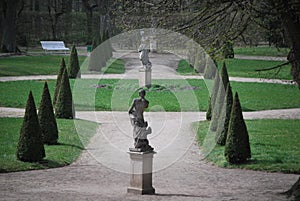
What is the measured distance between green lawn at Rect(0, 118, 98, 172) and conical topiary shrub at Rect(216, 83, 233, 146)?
338cm

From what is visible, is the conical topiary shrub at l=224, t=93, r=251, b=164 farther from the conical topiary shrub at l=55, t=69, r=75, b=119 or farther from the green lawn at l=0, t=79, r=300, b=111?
the green lawn at l=0, t=79, r=300, b=111

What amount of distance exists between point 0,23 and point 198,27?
41153 mm

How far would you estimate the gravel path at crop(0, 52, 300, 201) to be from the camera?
37.7ft

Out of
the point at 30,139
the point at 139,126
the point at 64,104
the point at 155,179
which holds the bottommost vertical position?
the point at 155,179

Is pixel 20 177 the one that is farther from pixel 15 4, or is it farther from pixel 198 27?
pixel 15 4

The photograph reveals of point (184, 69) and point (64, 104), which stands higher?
point (64, 104)

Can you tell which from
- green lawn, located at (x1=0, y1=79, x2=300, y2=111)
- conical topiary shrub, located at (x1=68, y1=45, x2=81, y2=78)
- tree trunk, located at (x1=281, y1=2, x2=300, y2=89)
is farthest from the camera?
conical topiary shrub, located at (x1=68, y1=45, x2=81, y2=78)

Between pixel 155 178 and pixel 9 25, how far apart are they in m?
36.9

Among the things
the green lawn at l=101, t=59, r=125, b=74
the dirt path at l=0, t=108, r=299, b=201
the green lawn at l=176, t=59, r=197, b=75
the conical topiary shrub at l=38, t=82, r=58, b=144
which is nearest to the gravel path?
the dirt path at l=0, t=108, r=299, b=201

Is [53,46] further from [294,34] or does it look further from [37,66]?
[294,34]

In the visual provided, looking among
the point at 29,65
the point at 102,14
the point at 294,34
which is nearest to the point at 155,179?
the point at 294,34

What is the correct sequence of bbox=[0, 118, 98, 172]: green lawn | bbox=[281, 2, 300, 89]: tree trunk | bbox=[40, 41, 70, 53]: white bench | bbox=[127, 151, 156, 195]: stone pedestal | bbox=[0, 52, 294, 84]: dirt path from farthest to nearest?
1. bbox=[40, 41, 70, 53]: white bench
2. bbox=[0, 52, 294, 84]: dirt path
3. bbox=[0, 118, 98, 172]: green lawn
4. bbox=[127, 151, 156, 195]: stone pedestal
5. bbox=[281, 2, 300, 89]: tree trunk

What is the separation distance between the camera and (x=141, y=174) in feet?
38.0

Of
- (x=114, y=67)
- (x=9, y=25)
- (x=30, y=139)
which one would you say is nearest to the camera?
(x=30, y=139)
